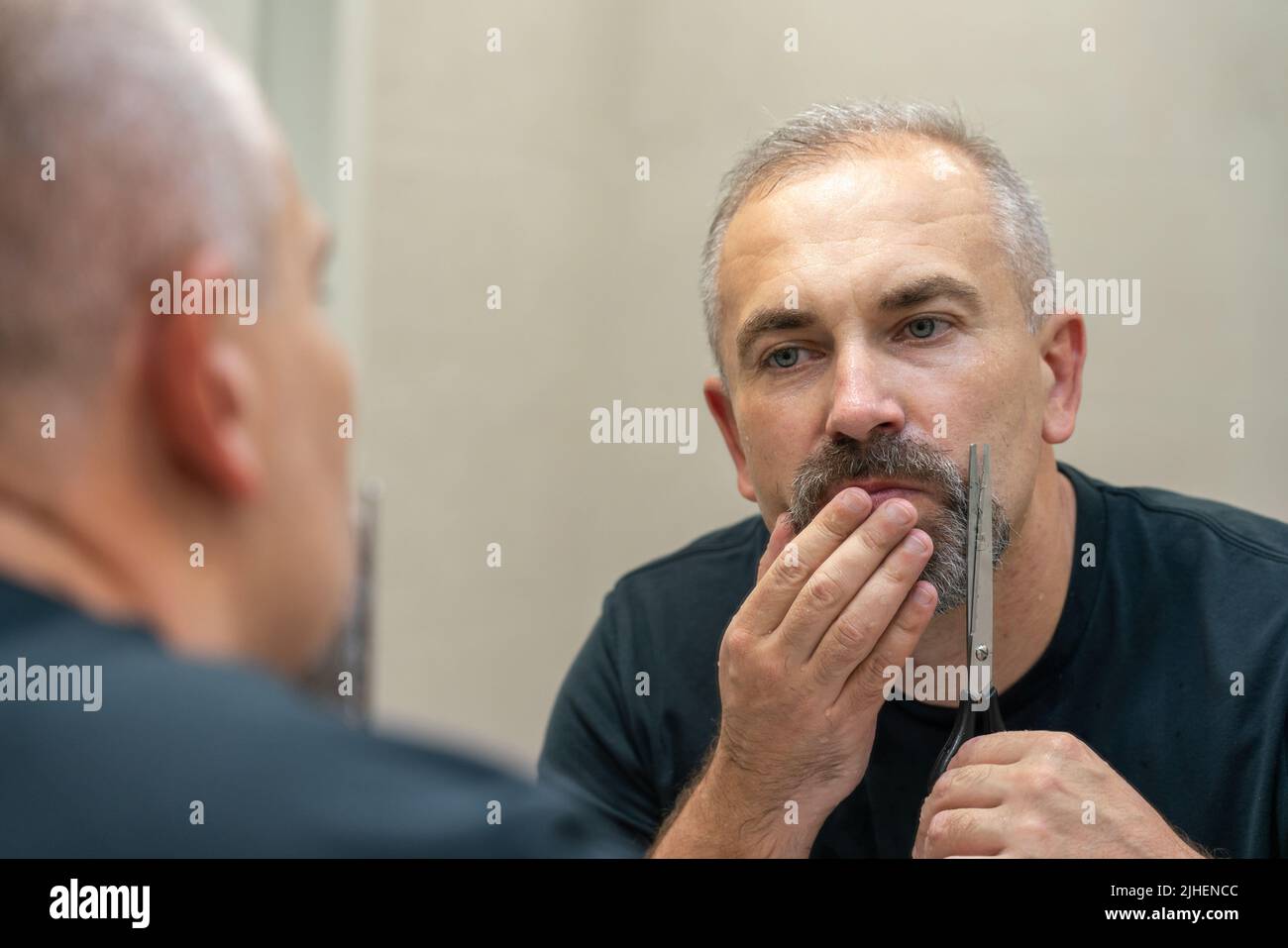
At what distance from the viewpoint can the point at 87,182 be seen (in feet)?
1.67

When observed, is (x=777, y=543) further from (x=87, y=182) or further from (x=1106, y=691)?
(x=87, y=182)

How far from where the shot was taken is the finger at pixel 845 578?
1033 mm

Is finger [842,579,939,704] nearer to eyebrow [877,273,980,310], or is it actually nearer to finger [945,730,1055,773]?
finger [945,730,1055,773]

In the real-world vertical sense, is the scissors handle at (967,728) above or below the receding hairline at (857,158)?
below

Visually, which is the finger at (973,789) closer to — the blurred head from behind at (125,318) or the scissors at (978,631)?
the scissors at (978,631)

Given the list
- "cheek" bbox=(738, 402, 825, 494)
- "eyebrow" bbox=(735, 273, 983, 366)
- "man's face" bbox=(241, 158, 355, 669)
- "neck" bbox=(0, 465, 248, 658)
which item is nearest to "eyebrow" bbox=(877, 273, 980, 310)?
"eyebrow" bbox=(735, 273, 983, 366)

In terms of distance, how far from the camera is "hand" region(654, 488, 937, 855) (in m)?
1.04

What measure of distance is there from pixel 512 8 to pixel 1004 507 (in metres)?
1.19

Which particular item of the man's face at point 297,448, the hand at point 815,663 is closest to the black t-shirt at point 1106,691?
the hand at point 815,663

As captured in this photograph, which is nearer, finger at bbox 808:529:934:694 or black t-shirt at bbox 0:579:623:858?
black t-shirt at bbox 0:579:623:858

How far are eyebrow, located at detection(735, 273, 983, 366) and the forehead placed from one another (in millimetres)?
16

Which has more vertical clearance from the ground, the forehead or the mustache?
the forehead

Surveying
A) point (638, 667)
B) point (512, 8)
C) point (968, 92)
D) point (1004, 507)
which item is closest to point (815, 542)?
point (1004, 507)
